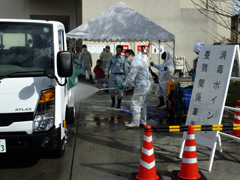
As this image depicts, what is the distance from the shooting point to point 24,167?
14.7ft

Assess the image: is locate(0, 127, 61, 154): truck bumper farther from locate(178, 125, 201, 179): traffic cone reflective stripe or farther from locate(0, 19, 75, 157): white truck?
locate(178, 125, 201, 179): traffic cone reflective stripe

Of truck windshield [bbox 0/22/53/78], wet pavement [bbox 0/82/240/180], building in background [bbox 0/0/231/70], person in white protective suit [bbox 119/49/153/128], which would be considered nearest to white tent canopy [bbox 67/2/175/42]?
person in white protective suit [bbox 119/49/153/128]

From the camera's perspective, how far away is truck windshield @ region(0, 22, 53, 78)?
169 inches

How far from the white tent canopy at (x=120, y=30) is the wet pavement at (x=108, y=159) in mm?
3804

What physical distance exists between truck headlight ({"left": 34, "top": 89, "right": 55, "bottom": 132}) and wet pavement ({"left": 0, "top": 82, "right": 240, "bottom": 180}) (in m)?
0.73

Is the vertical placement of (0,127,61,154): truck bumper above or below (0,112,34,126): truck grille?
below

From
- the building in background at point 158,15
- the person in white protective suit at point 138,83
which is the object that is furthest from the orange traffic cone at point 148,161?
the building in background at point 158,15

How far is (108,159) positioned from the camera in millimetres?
4773

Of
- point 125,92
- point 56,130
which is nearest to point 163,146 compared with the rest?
point 56,130

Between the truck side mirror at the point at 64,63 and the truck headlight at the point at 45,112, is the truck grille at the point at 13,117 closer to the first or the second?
the truck headlight at the point at 45,112

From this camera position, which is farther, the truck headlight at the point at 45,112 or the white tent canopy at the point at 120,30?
the white tent canopy at the point at 120,30

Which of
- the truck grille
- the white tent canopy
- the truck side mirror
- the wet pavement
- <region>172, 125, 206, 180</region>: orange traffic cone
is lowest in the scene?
the wet pavement

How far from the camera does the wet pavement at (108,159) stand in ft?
13.8

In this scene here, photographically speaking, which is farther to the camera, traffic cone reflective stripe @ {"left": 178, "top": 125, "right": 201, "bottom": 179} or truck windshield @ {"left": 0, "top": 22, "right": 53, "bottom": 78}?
truck windshield @ {"left": 0, "top": 22, "right": 53, "bottom": 78}
